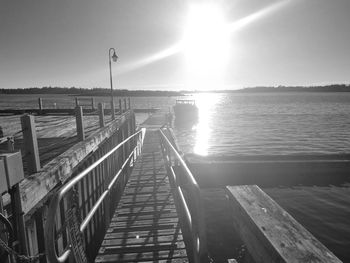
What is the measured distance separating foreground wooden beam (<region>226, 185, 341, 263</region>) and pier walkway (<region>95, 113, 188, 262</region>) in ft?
6.60

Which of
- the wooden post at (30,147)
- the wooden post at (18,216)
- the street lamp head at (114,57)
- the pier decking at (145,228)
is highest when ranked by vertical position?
the street lamp head at (114,57)

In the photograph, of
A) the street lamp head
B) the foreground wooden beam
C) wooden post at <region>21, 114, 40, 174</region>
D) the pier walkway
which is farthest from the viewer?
the street lamp head

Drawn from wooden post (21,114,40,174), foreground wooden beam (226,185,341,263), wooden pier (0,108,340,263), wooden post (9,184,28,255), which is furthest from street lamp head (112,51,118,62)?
foreground wooden beam (226,185,341,263)

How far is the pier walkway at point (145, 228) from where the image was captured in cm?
426

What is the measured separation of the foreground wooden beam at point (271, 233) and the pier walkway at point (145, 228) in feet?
6.60

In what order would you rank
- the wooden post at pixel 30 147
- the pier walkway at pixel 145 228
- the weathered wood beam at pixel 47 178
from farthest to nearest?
the pier walkway at pixel 145 228, the wooden post at pixel 30 147, the weathered wood beam at pixel 47 178

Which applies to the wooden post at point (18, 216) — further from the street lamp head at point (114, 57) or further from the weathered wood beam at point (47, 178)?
the street lamp head at point (114, 57)

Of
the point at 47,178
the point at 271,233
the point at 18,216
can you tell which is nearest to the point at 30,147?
the point at 47,178

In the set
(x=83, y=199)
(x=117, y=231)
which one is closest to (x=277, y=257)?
(x=117, y=231)

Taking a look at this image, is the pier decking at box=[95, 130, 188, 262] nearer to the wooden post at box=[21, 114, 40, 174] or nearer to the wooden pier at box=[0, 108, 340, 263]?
the wooden pier at box=[0, 108, 340, 263]

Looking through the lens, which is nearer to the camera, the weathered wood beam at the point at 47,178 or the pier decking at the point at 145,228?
the weathered wood beam at the point at 47,178

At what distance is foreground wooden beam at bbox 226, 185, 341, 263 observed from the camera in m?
1.85

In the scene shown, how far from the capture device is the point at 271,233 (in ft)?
6.87

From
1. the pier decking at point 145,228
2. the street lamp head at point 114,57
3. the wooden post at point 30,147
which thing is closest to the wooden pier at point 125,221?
the pier decking at point 145,228
